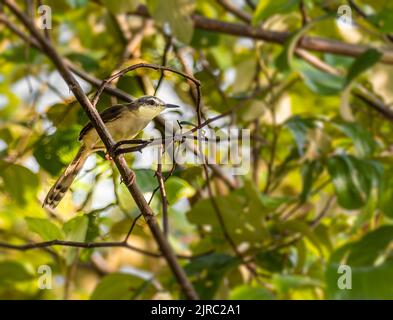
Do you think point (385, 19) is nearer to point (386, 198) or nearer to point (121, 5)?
point (386, 198)

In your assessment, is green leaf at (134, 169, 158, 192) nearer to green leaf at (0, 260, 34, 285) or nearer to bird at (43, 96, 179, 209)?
bird at (43, 96, 179, 209)

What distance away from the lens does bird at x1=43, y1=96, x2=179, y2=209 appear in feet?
3.70

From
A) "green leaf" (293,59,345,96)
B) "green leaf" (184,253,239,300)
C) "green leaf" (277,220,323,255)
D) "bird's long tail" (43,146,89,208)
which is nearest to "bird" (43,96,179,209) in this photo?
"bird's long tail" (43,146,89,208)

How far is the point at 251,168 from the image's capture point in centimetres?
229

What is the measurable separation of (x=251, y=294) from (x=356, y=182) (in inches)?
14.0

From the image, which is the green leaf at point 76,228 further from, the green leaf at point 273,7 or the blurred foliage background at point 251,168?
the green leaf at point 273,7

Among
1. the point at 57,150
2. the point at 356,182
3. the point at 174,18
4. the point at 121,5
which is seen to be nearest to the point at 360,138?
the point at 356,182

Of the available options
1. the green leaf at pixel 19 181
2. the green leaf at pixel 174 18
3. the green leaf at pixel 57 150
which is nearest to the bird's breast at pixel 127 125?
the green leaf at pixel 57 150

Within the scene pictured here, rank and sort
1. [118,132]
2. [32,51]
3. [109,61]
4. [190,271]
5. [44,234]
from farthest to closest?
1. [32,51]
2. [109,61]
3. [190,271]
4. [44,234]
5. [118,132]
